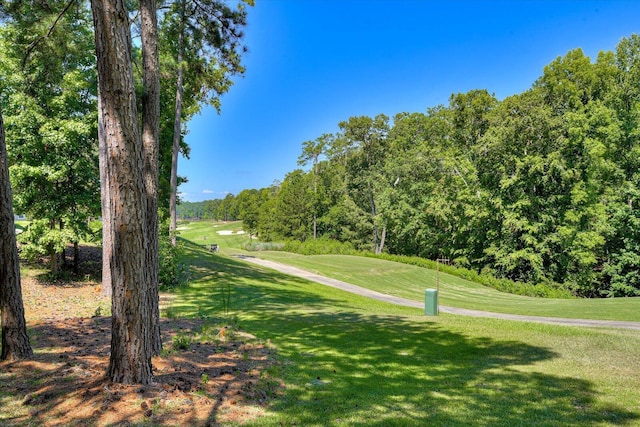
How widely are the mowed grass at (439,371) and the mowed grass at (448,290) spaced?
8.78 metres

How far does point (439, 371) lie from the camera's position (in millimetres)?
5852

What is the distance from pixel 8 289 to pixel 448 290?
969 inches

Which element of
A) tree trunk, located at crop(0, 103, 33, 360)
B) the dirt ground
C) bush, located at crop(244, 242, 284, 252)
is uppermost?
tree trunk, located at crop(0, 103, 33, 360)

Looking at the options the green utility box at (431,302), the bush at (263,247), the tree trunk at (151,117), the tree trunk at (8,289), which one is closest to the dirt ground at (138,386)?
the tree trunk at (8,289)

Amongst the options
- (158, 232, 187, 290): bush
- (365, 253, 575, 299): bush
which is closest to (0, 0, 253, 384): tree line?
(158, 232, 187, 290): bush

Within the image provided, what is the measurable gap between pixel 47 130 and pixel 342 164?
1803 inches

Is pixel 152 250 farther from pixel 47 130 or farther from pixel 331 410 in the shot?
pixel 47 130

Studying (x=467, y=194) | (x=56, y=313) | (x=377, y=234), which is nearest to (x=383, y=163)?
(x=377, y=234)

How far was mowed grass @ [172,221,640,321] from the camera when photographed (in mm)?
16545

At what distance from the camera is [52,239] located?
1212 cm

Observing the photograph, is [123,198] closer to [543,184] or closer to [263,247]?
[543,184]

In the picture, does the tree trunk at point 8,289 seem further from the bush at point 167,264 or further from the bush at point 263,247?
the bush at point 263,247

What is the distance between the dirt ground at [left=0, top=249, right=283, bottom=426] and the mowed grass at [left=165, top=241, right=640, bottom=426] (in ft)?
1.31

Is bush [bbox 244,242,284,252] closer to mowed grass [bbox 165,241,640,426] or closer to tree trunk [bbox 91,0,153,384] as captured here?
mowed grass [bbox 165,241,640,426]
